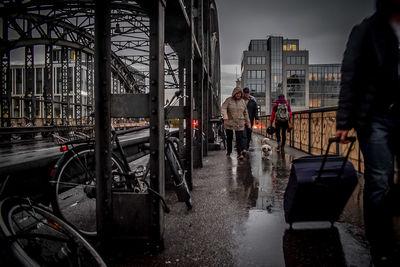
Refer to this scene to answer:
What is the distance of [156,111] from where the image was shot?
2.62 metres

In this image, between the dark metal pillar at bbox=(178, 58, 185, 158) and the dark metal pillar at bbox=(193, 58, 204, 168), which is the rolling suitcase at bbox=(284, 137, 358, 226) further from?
the dark metal pillar at bbox=(193, 58, 204, 168)

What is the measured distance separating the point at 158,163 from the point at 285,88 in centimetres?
8529

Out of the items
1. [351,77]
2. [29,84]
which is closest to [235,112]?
[351,77]

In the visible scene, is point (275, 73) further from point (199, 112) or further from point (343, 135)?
point (343, 135)

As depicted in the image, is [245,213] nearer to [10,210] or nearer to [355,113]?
[355,113]

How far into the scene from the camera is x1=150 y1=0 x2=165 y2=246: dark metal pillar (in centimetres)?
261

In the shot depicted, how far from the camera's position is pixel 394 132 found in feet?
6.59

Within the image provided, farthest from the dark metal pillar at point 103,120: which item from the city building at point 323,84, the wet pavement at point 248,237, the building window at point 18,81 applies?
the city building at point 323,84

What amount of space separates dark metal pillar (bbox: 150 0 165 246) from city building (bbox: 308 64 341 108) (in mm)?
92337

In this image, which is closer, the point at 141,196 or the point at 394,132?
the point at 394,132

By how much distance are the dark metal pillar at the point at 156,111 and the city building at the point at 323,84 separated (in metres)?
92.3

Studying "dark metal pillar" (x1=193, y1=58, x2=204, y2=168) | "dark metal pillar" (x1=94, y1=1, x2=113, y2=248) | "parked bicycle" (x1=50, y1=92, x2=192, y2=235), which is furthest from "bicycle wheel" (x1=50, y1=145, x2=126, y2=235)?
"dark metal pillar" (x1=193, y1=58, x2=204, y2=168)

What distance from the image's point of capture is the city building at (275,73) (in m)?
82.4

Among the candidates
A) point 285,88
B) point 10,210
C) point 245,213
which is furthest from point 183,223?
point 285,88
